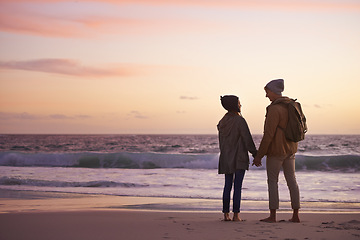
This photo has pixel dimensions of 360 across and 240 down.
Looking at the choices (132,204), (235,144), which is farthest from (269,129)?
(132,204)

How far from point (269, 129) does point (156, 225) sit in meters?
1.83

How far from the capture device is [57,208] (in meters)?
7.77

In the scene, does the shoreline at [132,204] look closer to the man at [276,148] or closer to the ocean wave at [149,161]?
the man at [276,148]

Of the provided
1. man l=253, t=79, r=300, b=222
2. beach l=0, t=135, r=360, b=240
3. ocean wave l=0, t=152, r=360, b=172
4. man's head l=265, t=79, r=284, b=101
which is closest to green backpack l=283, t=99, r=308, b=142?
man l=253, t=79, r=300, b=222

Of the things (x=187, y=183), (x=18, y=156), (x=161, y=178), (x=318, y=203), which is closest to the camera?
(x=318, y=203)

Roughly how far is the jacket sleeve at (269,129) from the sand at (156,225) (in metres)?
0.92

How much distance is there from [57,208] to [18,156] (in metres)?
21.7

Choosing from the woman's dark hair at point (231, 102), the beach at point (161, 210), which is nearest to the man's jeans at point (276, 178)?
the beach at point (161, 210)

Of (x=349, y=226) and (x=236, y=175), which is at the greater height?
(x=236, y=175)

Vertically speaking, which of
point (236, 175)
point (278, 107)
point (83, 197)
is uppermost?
point (278, 107)

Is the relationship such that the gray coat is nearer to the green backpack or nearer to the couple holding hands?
the couple holding hands

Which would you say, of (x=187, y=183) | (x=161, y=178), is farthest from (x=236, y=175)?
(x=161, y=178)

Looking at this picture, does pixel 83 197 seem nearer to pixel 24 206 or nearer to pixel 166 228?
pixel 24 206

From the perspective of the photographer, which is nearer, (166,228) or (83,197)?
(166,228)
